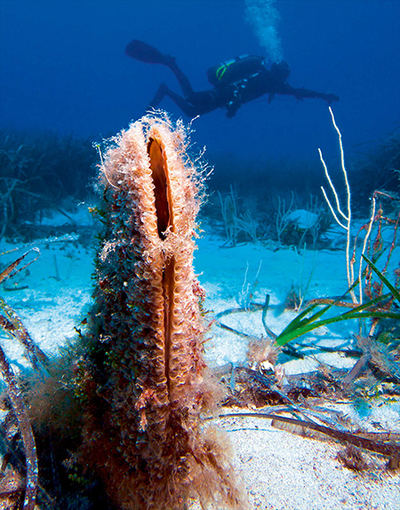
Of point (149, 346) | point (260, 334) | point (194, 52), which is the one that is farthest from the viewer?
point (194, 52)

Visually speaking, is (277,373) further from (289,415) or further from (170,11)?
(170,11)

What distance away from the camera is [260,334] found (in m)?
3.40

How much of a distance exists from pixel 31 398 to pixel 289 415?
1.75 metres

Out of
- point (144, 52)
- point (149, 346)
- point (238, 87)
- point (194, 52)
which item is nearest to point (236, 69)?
point (238, 87)

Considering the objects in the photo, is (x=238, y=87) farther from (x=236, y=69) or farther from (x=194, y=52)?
(x=194, y=52)

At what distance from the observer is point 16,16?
87.7 meters

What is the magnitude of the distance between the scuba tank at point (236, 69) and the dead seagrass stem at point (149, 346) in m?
16.3

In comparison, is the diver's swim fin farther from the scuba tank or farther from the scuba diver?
the scuba tank

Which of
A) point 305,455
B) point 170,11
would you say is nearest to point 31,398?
point 305,455

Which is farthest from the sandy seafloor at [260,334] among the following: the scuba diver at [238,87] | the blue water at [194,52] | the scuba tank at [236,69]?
the blue water at [194,52]

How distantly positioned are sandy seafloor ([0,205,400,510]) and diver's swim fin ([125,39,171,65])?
16.9 m

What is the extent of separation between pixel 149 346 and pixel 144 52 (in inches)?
939

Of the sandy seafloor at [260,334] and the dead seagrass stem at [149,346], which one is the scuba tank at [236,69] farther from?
the dead seagrass stem at [149,346]

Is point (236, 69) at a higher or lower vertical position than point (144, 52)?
lower
